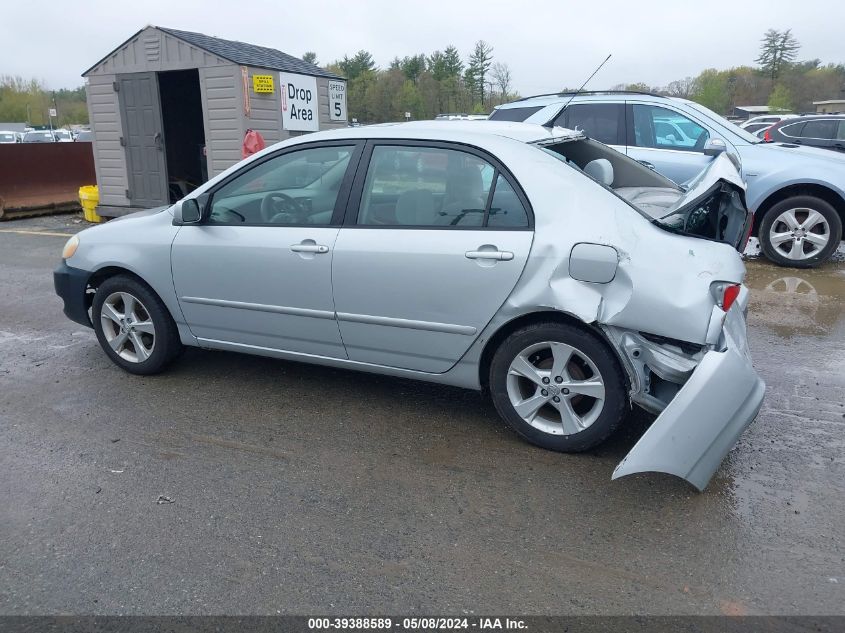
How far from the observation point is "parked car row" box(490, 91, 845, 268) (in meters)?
7.53

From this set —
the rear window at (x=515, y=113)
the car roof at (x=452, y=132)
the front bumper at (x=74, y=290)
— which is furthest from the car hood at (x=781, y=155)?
the front bumper at (x=74, y=290)

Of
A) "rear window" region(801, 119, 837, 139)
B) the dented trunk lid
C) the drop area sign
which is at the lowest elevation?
the dented trunk lid

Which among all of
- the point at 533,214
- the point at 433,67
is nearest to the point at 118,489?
the point at 533,214

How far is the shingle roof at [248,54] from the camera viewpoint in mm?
11070

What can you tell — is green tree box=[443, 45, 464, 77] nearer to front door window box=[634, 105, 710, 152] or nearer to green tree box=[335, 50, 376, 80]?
green tree box=[335, 50, 376, 80]

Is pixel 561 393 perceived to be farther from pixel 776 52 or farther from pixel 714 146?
pixel 776 52

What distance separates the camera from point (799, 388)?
439 cm

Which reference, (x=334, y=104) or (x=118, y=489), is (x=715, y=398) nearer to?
(x=118, y=489)

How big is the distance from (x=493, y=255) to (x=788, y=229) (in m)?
5.81

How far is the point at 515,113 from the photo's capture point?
843 centimetres

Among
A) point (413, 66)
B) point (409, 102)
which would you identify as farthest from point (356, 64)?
point (409, 102)

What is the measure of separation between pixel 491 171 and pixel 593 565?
1.96 metres

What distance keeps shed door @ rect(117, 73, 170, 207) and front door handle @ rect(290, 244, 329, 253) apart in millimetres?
9013

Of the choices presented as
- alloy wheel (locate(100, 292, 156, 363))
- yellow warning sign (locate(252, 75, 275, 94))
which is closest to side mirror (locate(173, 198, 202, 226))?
alloy wheel (locate(100, 292, 156, 363))
